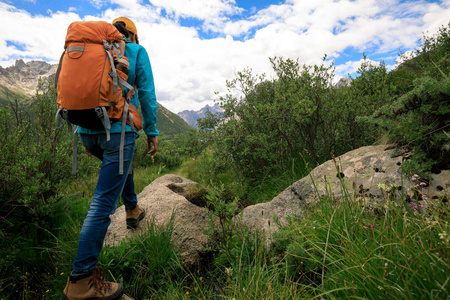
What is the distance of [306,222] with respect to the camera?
2209mm

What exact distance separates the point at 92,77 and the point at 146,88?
660 mm

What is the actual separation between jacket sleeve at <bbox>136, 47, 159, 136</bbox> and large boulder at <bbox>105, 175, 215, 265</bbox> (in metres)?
1.28

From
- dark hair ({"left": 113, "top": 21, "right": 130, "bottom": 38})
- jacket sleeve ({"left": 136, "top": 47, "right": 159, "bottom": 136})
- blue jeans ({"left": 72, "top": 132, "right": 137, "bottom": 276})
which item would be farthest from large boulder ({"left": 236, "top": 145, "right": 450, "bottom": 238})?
dark hair ({"left": 113, "top": 21, "right": 130, "bottom": 38})

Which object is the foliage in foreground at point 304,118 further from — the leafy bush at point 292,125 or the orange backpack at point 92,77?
the orange backpack at point 92,77

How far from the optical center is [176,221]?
10.5 ft

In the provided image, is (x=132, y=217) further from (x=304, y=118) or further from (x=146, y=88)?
(x=304, y=118)

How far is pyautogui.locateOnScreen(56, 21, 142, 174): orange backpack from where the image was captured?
193cm

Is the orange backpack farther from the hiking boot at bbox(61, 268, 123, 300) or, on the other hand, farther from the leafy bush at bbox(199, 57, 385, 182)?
the leafy bush at bbox(199, 57, 385, 182)

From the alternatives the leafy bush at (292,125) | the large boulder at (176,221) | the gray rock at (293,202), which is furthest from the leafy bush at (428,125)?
the large boulder at (176,221)

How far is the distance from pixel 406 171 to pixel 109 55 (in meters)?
3.07

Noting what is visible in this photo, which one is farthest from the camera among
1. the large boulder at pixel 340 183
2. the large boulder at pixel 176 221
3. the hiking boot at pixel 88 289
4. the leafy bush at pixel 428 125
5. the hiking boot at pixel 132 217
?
the hiking boot at pixel 132 217

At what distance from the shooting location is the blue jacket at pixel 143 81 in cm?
242

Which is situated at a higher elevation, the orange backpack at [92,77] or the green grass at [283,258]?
the orange backpack at [92,77]

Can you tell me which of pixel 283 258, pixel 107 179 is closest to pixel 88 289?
pixel 107 179
